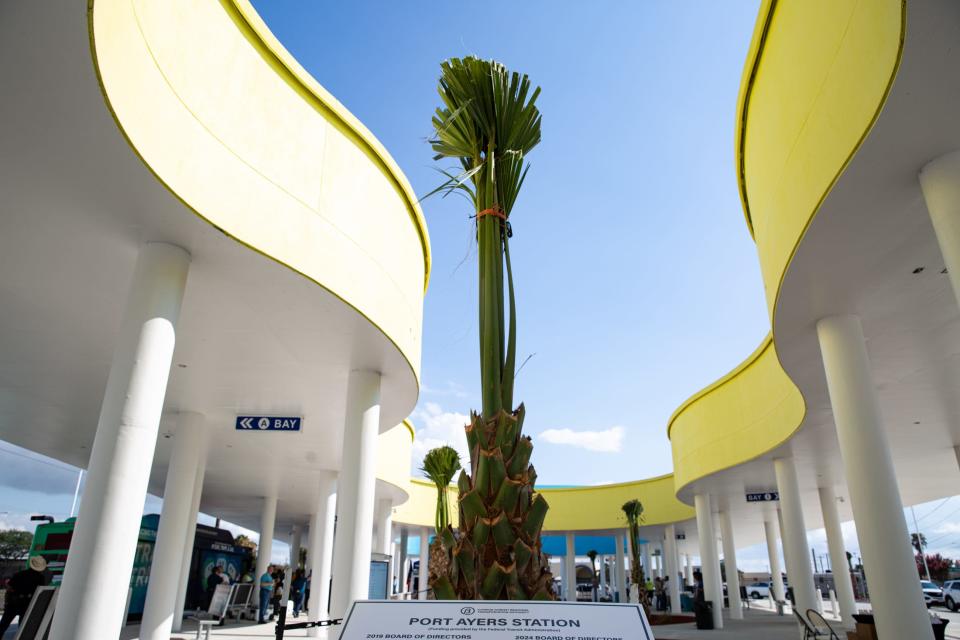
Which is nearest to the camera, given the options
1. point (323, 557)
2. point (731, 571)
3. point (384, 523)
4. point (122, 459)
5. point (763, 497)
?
point (122, 459)

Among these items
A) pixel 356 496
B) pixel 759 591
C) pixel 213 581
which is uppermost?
pixel 356 496

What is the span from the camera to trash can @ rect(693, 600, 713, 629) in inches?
768

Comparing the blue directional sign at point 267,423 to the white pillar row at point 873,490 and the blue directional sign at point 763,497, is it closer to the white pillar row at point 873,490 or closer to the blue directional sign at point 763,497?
the white pillar row at point 873,490

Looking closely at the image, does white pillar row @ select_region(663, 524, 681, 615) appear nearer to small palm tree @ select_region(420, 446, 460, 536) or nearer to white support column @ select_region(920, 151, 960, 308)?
small palm tree @ select_region(420, 446, 460, 536)

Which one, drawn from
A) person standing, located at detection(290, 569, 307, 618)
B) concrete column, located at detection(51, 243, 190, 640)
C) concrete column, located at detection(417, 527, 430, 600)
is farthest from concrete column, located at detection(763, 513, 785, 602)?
concrete column, located at detection(51, 243, 190, 640)

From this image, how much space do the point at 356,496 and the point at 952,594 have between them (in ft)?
102

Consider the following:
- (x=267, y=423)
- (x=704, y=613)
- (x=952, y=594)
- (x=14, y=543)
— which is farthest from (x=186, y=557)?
(x=952, y=594)

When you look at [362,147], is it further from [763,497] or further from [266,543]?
[763,497]

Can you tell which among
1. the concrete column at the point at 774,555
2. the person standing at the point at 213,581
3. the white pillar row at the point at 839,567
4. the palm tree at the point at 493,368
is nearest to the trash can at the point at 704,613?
the white pillar row at the point at 839,567

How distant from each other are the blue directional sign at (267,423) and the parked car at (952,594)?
30.5 metres

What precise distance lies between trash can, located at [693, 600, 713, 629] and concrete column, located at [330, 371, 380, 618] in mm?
14144

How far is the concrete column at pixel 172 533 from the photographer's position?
1036cm

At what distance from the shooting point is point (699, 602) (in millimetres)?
19719

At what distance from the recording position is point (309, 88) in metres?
7.39
